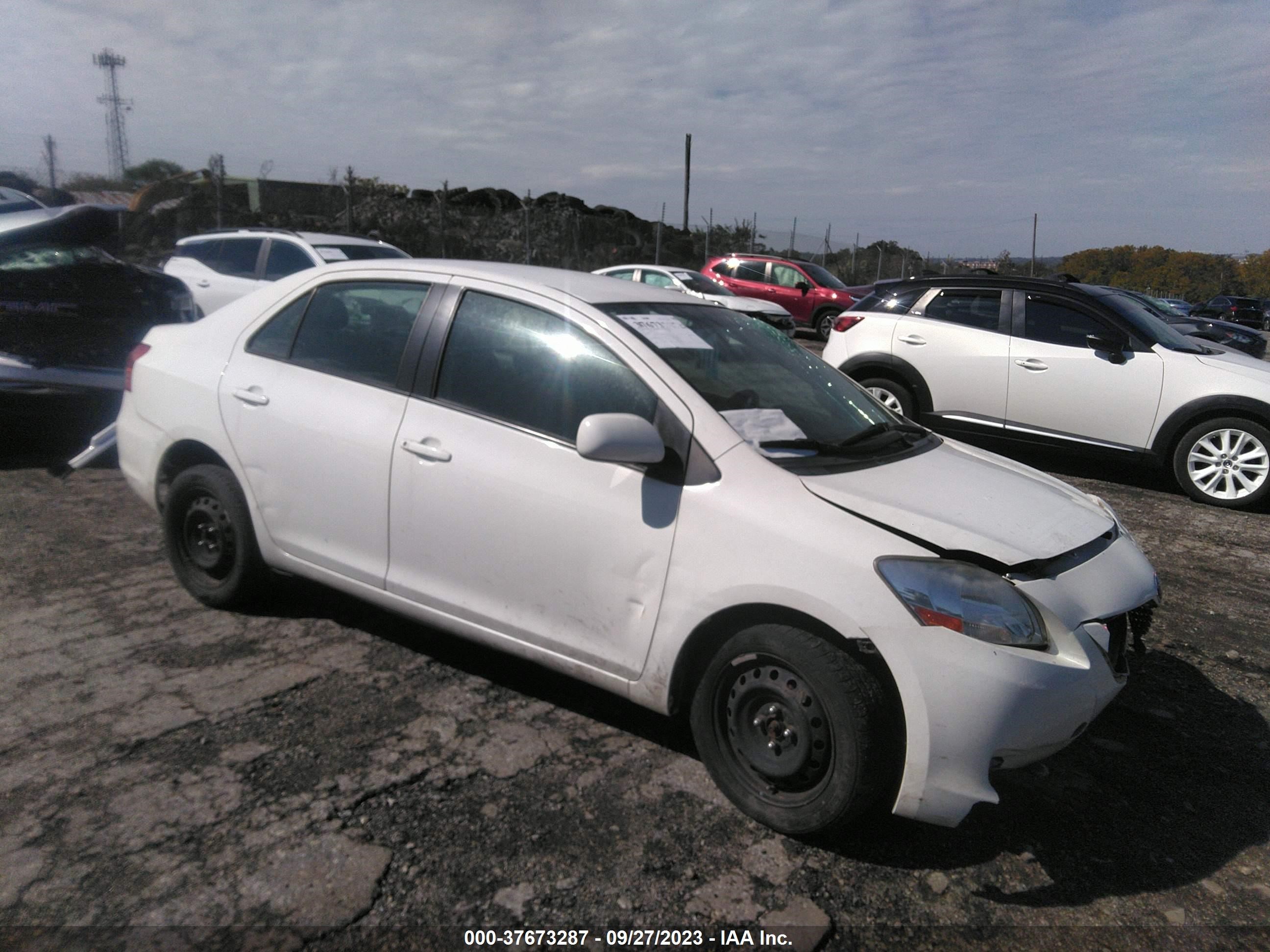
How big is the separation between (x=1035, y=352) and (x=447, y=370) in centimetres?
562

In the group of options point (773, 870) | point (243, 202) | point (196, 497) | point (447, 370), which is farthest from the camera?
point (243, 202)

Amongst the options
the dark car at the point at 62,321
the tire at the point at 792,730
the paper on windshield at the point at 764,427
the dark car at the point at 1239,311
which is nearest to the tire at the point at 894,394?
the paper on windshield at the point at 764,427

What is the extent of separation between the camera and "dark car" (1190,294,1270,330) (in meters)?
35.1

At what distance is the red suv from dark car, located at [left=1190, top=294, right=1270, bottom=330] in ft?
73.8

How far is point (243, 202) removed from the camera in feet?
63.2

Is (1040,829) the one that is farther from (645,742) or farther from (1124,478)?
(1124,478)

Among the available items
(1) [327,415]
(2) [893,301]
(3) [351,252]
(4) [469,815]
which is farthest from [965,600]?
(3) [351,252]

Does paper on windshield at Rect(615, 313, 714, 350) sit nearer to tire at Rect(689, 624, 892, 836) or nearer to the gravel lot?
tire at Rect(689, 624, 892, 836)

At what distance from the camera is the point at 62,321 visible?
6062mm

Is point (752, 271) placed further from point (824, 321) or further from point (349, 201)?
point (349, 201)

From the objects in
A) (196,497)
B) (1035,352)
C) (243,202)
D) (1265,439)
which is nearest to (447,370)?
(196,497)

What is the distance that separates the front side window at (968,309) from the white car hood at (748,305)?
21.6 feet

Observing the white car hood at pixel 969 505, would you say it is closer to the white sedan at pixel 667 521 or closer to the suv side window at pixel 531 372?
the white sedan at pixel 667 521

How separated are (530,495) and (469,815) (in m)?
1.00
